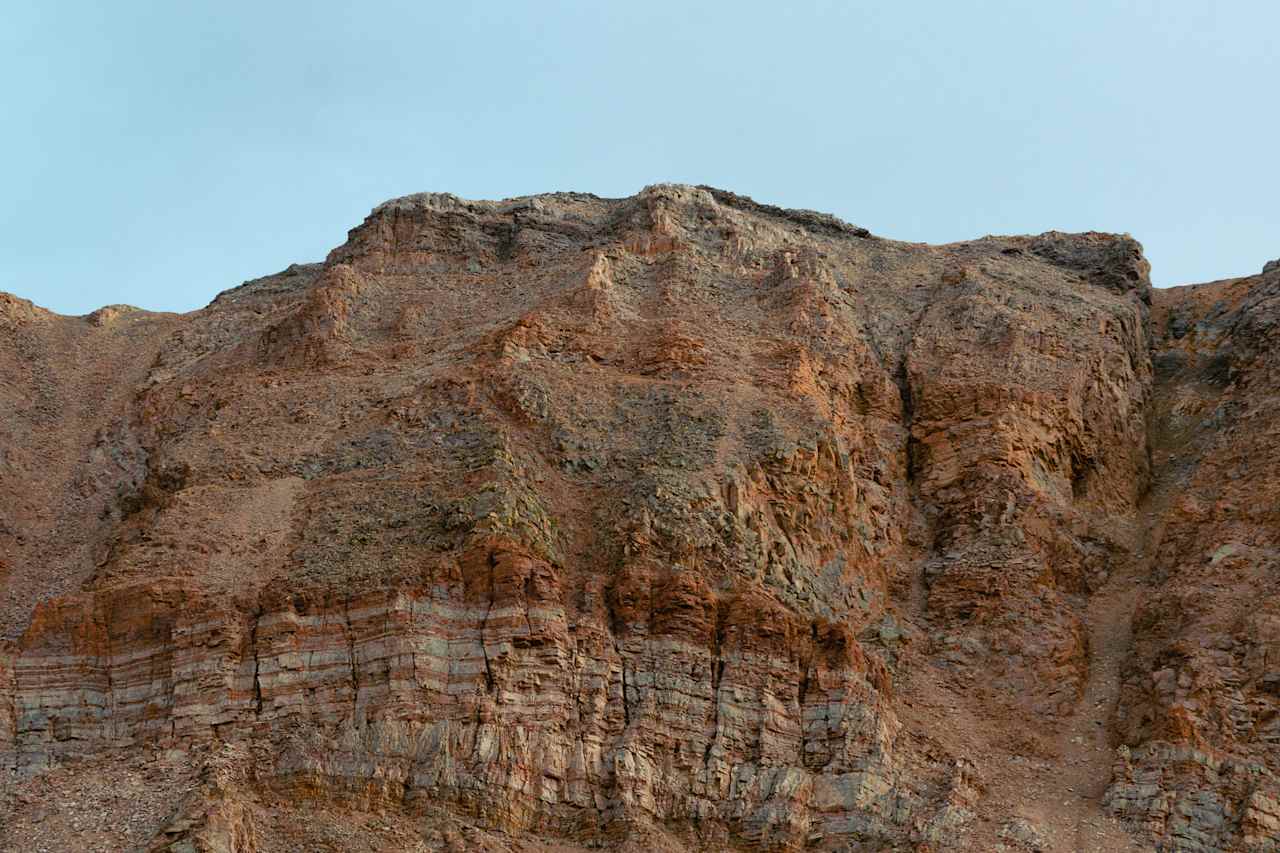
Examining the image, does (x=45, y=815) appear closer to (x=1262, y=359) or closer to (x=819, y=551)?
(x=819, y=551)

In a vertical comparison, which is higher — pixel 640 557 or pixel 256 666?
pixel 640 557

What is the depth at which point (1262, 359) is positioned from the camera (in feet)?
155

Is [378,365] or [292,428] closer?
[292,428]

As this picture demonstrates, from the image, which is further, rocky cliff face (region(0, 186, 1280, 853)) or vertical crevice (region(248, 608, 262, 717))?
vertical crevice (region(248, 608, 262, 717))

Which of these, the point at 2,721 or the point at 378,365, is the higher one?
the point at 378,365

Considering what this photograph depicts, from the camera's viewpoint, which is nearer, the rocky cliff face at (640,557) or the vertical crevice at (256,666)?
the rocky cliff face at (640,557)

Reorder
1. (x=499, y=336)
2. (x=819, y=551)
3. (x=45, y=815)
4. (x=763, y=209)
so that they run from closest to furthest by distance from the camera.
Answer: (x=45, y=815)
(x=819, y=551)
(x=499, y=336)
(x=763, y=209)

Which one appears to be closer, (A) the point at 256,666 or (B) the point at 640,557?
(A) the point at 256,666

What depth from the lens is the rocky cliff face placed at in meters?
32.2

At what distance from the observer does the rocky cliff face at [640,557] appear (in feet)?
106

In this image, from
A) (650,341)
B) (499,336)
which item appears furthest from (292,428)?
(650,341)

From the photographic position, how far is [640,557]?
117 ft

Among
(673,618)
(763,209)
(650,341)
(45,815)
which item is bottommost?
(45,815)

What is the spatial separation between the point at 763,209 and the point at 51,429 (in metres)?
22.6
